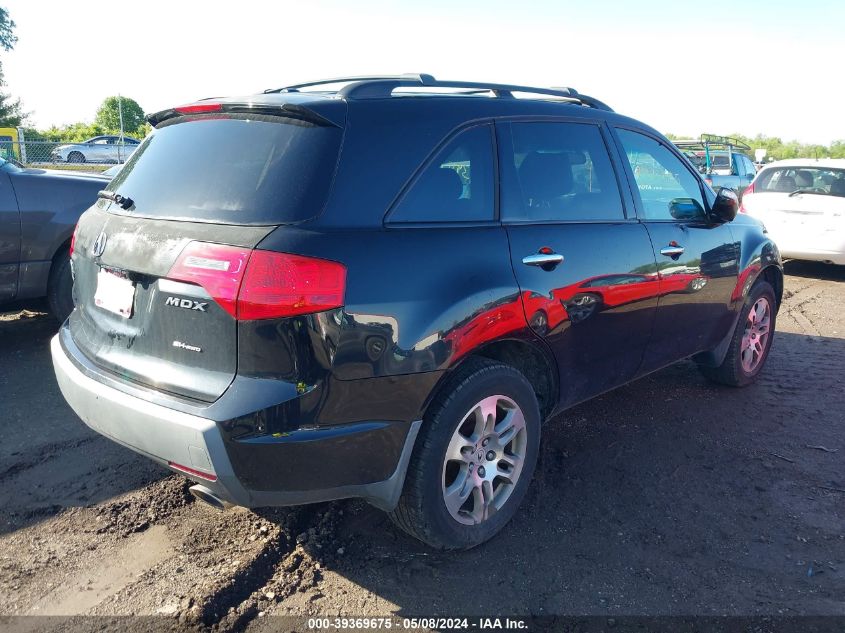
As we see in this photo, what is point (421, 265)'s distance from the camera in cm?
263

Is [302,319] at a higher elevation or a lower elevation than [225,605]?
higher

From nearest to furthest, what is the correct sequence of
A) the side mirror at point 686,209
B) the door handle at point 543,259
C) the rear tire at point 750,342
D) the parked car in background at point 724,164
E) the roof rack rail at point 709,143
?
the door handle at point 543,259
the side mirror at point 686,209
the rear tire at point 750,342
the roof rack rail at point 709,143
the parked car in background at point 724,164

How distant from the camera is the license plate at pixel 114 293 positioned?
8.95 feet

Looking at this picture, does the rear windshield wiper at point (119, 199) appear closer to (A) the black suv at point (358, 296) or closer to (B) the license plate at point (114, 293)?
(A) the black suv at point (358, 296)

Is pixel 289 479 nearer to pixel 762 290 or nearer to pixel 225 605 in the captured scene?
pixel 225 605

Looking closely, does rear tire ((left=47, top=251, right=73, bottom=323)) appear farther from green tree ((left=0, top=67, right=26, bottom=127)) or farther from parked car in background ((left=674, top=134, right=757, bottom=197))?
green tree ((left=0, top=67, right=26, bottom=127))

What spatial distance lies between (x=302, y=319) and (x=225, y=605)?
1.16 m

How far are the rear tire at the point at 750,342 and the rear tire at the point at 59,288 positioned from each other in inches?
189

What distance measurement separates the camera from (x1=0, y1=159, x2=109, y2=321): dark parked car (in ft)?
17.7

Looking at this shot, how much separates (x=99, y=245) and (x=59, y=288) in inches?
121

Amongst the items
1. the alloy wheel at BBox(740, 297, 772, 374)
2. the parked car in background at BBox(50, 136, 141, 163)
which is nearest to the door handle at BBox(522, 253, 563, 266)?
the alloy wheel at BBox(740, 297, 772, 374)

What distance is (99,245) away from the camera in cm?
294

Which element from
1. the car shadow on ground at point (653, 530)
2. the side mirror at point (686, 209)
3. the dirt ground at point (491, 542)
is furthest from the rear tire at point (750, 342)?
the side mirror at point (686, 209)

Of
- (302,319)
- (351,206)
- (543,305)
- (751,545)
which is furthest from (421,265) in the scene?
(751,545)
